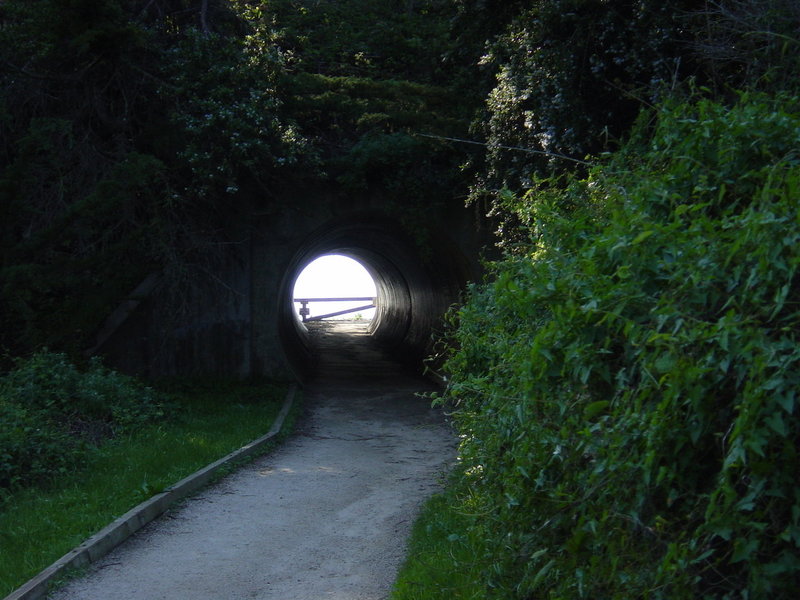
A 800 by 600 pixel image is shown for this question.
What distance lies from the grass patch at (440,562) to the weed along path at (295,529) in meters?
0.21

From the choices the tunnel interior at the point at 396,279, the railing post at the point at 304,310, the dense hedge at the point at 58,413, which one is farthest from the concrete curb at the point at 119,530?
the railing post at the point at 304,310

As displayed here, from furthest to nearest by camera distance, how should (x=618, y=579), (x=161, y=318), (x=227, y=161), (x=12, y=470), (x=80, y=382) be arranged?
(x=161, y=318), (x=227, y=161), (x=80, y=382), (x=12, y=470), (x=618, y=579)

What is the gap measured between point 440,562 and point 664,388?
3.04 meters

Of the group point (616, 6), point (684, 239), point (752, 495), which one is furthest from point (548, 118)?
point (752, 495)

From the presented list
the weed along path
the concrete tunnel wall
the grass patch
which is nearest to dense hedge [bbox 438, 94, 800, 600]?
the grass patch

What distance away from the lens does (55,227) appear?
1078 centimetres

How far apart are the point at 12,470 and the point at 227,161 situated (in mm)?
5959

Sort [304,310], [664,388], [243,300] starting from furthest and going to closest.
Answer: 1. [304,310]
2. [243,300]
3. [664,388]

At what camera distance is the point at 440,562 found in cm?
583

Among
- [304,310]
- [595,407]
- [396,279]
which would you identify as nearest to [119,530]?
[595,407]

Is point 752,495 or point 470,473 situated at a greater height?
point 752,495

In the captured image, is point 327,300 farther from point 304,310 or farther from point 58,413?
point 58,413

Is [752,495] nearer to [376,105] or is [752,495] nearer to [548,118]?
[548,118]

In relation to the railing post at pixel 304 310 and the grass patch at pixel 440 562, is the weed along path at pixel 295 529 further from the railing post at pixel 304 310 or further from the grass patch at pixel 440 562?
the railing post at pixel 304 310
